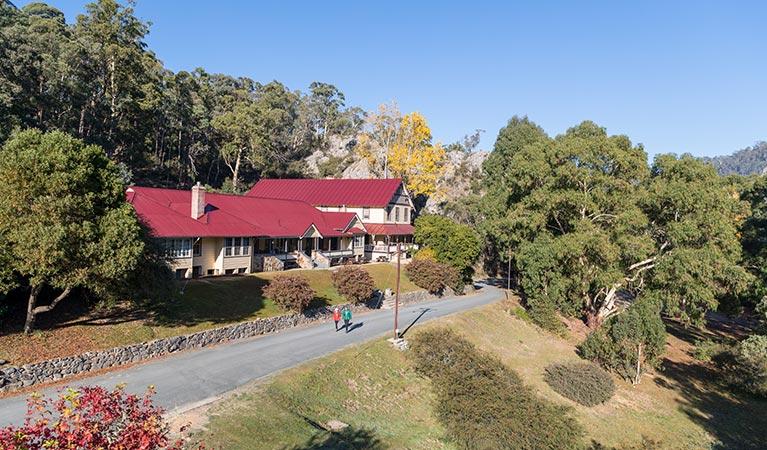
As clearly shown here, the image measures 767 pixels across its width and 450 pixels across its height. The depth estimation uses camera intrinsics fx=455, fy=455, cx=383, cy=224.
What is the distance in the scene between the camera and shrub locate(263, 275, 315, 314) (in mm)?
29000

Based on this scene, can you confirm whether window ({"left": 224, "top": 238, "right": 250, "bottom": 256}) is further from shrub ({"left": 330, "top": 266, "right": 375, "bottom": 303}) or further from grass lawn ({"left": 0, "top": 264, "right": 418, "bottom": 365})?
shrub ({"left": 330, "top": 266, "right": 375, "bottom": 303})

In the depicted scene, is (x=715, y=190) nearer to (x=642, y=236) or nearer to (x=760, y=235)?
(x=642, y=236)

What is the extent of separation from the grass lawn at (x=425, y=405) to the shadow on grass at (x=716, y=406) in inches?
2.8

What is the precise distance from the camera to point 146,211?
3164cm

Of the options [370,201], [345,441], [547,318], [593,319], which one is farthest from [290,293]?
[593,319]

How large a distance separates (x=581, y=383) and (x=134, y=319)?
2561cm

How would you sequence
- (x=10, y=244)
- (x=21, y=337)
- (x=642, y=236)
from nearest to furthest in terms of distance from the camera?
(x=10, y=244) → (x=21, y=337) → (x=642, y=236)

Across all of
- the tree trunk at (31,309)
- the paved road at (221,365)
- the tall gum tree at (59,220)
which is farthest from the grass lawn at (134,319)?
the paved road at (221,365)

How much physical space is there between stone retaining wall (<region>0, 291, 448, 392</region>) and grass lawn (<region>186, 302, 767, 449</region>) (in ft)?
18.6

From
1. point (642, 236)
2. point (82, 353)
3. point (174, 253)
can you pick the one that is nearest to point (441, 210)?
point (642, 236)

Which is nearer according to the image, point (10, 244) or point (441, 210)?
point (10, 244)

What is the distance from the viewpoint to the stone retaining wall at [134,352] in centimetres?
1716

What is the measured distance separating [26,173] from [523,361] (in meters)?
29.4

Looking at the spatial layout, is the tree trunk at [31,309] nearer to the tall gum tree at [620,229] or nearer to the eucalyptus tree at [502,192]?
the tall gum tree at [620,229]
